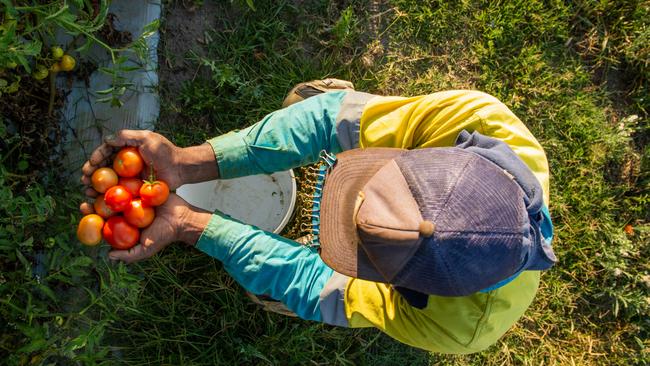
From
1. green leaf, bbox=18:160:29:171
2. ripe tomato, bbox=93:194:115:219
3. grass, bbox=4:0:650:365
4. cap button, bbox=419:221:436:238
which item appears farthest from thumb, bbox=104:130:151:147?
cap button, bbox=419:221:436:238

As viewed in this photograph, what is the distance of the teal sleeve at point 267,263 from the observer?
2340 millimetres

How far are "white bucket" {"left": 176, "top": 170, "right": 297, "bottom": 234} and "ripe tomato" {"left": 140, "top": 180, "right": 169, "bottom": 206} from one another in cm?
76

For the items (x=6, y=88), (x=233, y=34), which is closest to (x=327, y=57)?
(x=233, y=34)

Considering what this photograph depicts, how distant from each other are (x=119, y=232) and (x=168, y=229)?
8.1 inches

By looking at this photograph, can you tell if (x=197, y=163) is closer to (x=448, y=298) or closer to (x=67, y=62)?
(x=67, y=62)

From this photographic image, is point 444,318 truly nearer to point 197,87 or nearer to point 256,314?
point 256,314

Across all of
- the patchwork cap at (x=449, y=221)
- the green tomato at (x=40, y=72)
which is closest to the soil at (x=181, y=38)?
the green tomato at (x=40, y=72)

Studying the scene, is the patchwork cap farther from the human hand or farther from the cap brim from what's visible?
the human hand

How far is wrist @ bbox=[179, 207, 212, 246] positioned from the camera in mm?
2330

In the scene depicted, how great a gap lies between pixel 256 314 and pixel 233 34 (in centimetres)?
162

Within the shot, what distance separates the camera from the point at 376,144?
2.27 metres

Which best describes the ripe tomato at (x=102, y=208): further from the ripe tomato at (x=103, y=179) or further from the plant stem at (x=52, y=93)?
the plant stem at (x=52, y=93)

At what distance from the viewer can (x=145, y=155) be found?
7.37 feet

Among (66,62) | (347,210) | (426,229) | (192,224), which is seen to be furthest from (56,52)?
(426,229)
